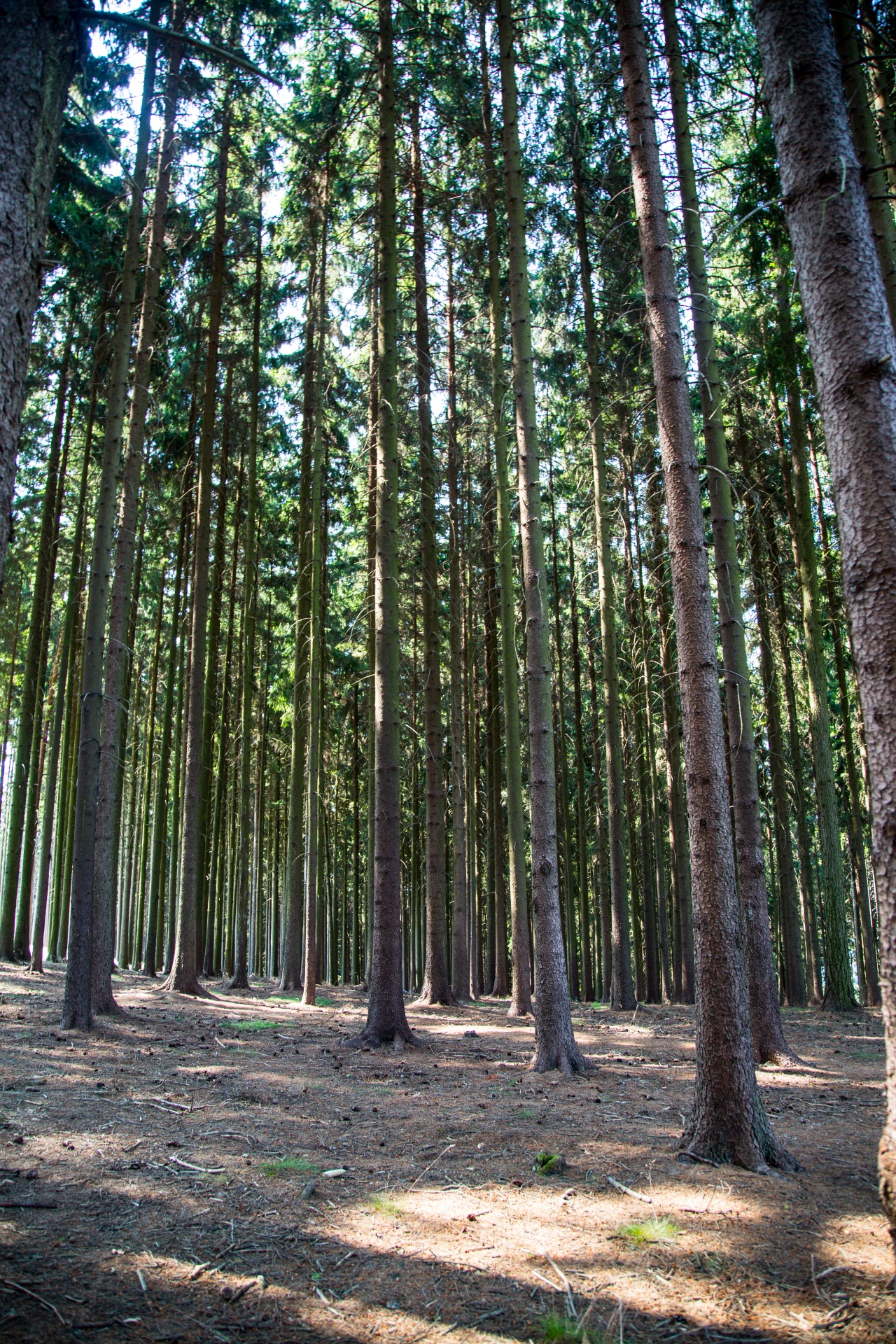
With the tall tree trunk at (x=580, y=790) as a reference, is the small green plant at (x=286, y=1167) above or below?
below

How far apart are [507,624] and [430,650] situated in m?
1.87

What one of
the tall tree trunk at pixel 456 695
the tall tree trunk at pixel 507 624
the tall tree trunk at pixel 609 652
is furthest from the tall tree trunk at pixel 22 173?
the tall tree trunk at pixel 456 695

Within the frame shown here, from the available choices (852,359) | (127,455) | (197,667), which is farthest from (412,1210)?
(197,667)

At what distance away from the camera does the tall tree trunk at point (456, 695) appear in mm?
14836

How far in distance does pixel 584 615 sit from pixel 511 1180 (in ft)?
58.2

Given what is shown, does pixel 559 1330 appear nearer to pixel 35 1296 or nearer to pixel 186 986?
pixel 35 1296

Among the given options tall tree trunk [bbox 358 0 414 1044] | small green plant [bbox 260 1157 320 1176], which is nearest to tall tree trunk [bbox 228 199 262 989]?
tall tree trunk [bbox 358 0 414 1044]

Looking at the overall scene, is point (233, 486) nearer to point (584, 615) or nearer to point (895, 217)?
point (584, 615)

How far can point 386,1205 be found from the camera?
438 centimetres

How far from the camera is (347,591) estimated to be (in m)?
22.6

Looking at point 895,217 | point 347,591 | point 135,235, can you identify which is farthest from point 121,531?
point 347,591

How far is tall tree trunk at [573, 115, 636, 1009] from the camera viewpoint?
13.2 m

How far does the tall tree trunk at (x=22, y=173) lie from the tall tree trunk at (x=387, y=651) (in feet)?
23.6

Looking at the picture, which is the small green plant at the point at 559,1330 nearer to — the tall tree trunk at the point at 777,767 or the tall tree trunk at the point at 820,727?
the tall tree trunk at the point at 820,727
